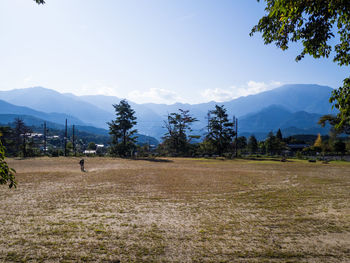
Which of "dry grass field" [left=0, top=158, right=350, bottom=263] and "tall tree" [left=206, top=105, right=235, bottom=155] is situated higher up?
"tall tree" [left=206, top=105, right=235, bottom=155]

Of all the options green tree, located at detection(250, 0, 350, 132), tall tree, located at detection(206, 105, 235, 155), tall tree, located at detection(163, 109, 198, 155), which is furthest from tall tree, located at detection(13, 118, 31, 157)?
green tree, located at detection(250, 0, 350, 132)

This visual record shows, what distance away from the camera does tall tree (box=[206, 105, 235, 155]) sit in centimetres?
5069

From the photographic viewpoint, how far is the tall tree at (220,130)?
50.7 m

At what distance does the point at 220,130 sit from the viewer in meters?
51.3

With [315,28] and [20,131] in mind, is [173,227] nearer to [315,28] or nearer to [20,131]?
[315,28]

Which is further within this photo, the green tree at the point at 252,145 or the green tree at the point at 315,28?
the green tree at the point at 252,145

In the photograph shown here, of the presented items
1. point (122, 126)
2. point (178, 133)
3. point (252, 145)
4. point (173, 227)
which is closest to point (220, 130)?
point (178, 133)

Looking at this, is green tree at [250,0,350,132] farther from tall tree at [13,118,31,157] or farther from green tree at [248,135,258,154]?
Result: green tree at [248,135,258,154]

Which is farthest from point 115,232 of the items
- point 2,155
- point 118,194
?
point 118,194

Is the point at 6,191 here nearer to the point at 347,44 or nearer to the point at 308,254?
the point at 308,254

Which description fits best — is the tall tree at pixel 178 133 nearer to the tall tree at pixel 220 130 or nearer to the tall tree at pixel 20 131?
the tall tree at pixel 220 130

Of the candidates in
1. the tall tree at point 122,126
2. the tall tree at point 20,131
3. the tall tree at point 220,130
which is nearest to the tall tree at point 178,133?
the tall tree at point 220,130

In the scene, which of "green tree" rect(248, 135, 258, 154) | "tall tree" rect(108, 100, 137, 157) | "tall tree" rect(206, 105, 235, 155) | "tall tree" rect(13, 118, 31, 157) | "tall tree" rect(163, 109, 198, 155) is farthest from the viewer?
"green tree" rect(248, 135, 258, 154)

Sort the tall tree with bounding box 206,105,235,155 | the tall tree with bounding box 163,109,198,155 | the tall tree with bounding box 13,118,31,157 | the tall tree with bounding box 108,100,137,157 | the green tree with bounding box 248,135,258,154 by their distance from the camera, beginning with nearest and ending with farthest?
the tall tree with bounding box 108,100,137,157
the tall tree with bounding box 13,118,31,157
the tall tree with bounding box 206,105,235,155
the tall tree with bounding box 163,109,198,155
the green tree with bounding box 248,135,258,154
